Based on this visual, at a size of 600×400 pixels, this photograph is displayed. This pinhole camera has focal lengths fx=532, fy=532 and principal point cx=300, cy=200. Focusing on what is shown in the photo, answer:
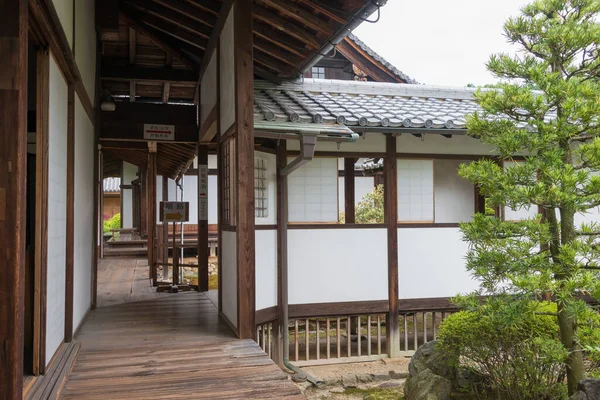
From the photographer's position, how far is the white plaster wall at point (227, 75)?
552cm

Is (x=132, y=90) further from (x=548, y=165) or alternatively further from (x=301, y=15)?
(x=548, y=165)

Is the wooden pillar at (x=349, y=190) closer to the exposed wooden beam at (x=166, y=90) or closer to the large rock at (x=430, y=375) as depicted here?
the large rock at (x=430, y=375)

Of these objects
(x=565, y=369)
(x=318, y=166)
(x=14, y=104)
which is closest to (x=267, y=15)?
(x=318, y=166)

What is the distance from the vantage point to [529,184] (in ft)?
15.7

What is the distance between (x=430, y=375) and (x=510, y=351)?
3.81 ft

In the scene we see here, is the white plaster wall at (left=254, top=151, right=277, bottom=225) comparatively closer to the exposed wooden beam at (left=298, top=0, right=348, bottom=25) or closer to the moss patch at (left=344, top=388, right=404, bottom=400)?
the exposed wooden beam at (left=298, top=0, right=348, bottom=25)

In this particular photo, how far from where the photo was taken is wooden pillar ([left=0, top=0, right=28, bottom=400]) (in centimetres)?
243

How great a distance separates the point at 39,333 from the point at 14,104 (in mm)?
1706

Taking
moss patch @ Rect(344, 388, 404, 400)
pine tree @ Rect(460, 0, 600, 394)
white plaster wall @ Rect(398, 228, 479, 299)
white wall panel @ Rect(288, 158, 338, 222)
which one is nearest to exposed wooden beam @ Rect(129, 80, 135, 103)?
white wall panel @ Rect(288, 158, 338, 222)

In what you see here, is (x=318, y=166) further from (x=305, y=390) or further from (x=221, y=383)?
(x=221, y=383)

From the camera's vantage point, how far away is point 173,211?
28.3ft

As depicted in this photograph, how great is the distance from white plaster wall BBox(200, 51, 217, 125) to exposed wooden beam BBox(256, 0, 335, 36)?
1273mm

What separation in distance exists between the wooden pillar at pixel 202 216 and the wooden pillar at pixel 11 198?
6165mm

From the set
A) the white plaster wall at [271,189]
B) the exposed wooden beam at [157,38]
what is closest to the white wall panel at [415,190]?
the white plaster wall at [271,189]
